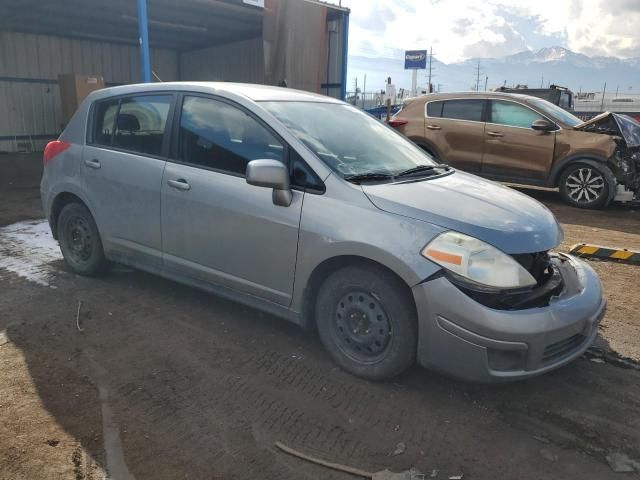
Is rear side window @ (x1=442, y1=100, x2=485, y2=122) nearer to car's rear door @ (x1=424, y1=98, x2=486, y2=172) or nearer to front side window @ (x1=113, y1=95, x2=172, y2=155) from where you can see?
car's rear door @ (x1=424, y1=98, x2=486, y2=172)

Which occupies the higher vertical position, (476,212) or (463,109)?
(463,109)

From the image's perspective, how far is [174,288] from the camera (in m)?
4.48

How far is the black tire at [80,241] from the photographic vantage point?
4.44 metres

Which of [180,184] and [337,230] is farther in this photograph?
[180,184]

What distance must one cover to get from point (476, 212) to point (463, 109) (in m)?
6.47

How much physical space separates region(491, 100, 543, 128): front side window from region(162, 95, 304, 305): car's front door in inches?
241

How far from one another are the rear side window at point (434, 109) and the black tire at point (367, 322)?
263 inches

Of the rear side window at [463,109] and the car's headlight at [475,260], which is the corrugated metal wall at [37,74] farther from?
the car's headlight at [475,260]

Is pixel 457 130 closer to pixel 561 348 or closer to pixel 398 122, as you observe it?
pixel 398 122

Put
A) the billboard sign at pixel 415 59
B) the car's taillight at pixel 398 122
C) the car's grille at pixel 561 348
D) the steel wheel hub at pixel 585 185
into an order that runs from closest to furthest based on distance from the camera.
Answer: the car's grille at pixel 561 348 < the steel wheel hub at pixel 585 185 < the car's taillight at pixel 398 122 < the billboard sign at pixel 415 59

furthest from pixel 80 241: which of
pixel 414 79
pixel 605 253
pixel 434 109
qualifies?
pixel 414 79

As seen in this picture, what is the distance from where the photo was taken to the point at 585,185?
312 inches

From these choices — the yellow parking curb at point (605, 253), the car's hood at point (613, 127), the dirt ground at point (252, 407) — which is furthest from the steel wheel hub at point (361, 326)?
the car's hood at point (613, 127)

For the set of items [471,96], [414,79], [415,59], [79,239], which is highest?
[415,59]
